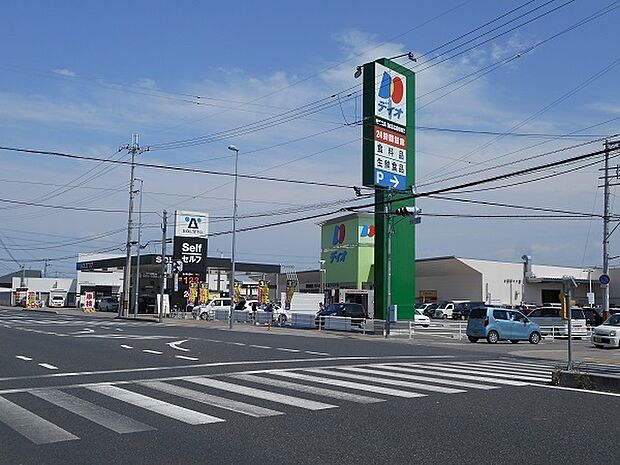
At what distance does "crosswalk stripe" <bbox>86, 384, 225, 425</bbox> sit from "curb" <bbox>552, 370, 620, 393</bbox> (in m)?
7.65

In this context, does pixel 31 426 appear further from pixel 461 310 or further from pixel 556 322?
pixel 461 310

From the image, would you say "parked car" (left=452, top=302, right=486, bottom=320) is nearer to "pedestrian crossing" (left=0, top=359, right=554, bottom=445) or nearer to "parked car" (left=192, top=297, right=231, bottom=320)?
"parked car" (left=192, top=297, right=231, bottom=320)

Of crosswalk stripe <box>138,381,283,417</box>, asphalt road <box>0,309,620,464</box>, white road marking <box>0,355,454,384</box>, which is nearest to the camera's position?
asphalt road <box>0,309,620,464</box>

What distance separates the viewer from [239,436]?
29.1ft

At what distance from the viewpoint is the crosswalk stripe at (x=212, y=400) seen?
35.2 feet

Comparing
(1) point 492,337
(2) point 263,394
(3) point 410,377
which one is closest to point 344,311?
(1) point 492,337

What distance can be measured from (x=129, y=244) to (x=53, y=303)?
119 ft

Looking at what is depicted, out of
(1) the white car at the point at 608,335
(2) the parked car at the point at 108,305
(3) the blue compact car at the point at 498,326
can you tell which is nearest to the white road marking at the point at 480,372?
(1) the white car at the point at 608,335

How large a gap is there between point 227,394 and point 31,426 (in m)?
3.77

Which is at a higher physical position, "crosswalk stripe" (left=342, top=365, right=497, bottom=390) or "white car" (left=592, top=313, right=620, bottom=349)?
"white car" (left=592, top=313, right=620, bottom=349)

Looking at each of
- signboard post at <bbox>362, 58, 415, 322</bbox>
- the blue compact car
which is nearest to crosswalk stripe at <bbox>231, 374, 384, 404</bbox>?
the blue compact car

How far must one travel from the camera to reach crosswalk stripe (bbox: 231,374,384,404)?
12102mm

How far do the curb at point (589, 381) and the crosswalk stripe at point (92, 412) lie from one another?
869 centimetres

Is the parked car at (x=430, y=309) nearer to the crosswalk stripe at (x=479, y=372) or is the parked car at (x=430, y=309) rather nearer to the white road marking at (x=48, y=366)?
the crosswalk stripe at (x=479, y=372)
